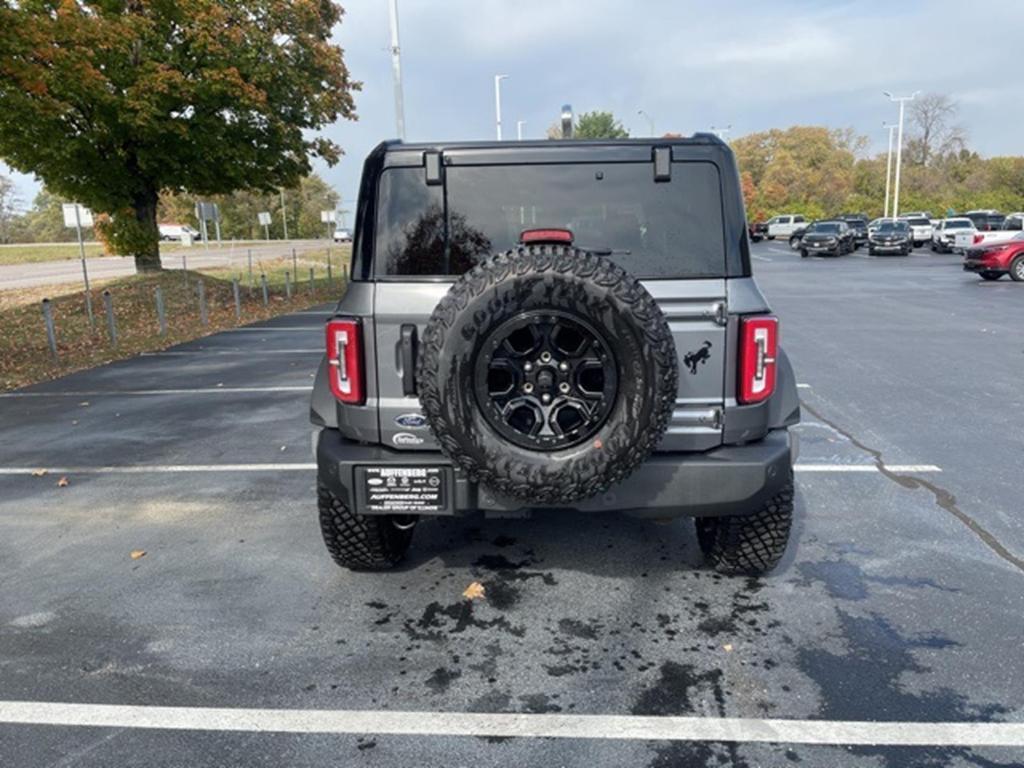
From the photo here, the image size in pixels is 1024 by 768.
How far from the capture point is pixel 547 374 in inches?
117

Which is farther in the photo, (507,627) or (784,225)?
(784,225)

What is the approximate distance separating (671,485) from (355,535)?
158cm

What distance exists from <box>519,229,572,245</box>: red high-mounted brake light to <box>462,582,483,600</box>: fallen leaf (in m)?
1.71

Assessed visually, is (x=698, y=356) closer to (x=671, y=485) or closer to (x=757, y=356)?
(x=757, y=356)

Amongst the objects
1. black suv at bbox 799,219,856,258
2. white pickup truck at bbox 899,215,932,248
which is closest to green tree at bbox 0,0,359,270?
black suv at bbox 799,219,856,258

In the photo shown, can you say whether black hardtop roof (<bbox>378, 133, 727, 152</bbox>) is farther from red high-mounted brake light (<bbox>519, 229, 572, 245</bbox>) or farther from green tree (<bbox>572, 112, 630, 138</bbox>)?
green tree (<bbox>572, 112, 630, 138</bbox>)

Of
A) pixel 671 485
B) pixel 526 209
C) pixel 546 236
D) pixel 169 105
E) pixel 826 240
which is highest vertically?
pixel 169 105

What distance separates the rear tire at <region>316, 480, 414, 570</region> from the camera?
3.72 meters

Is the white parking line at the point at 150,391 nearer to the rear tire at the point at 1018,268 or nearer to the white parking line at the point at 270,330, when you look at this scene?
the white parking line at the point at 270,330

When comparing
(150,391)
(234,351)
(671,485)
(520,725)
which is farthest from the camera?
(234,351)

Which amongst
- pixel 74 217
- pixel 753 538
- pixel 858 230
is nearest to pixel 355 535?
pixel 753 538

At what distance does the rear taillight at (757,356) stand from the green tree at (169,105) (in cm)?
1502

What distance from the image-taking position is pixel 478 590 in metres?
3.73

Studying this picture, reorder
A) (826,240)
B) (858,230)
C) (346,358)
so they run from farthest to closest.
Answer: (858,230) < (826,240) < (346,358)
